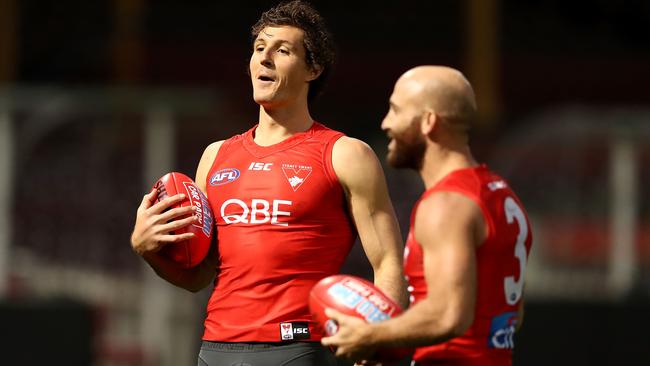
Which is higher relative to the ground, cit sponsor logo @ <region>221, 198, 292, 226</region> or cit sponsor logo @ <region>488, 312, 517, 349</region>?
cit sponsor logo @ <region>221, 198, 292, 226</region>

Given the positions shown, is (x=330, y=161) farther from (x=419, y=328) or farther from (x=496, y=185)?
(x=419, y=328)

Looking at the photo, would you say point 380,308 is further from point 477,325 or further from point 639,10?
point 639,10

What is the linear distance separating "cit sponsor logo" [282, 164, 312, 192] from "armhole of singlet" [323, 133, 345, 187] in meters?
0.07

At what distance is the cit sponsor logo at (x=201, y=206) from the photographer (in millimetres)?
4992

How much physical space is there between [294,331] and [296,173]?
585 mm

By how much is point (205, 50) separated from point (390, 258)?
16.1 metres

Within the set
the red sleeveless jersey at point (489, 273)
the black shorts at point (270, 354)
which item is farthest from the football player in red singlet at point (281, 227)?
the red sleeveless jersey at point (489, 273)

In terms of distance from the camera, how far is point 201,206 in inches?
→ 198

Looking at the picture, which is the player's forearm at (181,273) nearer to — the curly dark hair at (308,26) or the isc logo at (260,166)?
the isc logo at (260,166)

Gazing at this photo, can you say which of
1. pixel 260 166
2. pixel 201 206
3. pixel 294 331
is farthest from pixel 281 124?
pixel 294 331

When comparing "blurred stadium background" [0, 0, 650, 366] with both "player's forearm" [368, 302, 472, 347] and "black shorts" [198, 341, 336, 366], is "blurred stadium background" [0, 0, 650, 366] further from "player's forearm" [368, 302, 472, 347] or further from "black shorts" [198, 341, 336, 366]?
"player's forearm" [368, 302, 472, 347]

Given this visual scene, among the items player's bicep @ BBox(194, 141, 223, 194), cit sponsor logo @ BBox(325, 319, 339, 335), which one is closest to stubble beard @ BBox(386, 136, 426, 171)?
cit sponsor logo @ BBox(325, 319, 339, 335)

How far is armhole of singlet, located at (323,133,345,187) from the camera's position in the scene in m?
4.95

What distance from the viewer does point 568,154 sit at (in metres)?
12.6
